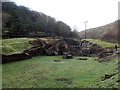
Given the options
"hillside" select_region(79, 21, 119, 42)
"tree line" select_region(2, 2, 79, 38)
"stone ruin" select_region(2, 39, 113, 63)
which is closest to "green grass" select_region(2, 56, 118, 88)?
"stone ruin" select_region(2, 39, 113, 63)

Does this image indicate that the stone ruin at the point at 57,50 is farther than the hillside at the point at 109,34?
No

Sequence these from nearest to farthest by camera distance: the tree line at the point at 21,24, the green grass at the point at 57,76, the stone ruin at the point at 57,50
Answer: the green grass at the point at 57,76 → the stone ruin at the point at 57,50 → the tree line at the point at 21,24

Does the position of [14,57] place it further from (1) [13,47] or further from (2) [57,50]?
(2) [57,50]

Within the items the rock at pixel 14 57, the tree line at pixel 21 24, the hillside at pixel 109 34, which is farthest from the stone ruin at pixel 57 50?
the hillside at pixel 109 34

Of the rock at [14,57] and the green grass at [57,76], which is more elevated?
the rock at [14,57]

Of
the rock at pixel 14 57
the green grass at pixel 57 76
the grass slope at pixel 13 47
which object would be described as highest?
the grass slope at pixel 13 47

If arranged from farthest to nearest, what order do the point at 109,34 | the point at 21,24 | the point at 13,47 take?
the point at 109,34, the point at 21,24, the point at 13,47

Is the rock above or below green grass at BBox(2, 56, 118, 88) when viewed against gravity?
above

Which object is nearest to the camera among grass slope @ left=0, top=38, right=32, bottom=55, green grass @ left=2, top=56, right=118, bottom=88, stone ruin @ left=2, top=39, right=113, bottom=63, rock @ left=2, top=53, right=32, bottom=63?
green grass @ left=2, top=56, right=118, bottom=88

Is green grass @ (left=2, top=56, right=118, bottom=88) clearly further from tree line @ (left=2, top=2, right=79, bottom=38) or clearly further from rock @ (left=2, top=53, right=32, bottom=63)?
tree line @ (left=2, top=2, right=79, bottom=38)

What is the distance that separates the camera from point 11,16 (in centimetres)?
5934

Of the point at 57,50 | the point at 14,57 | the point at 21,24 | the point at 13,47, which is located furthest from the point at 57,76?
the point at 21,24

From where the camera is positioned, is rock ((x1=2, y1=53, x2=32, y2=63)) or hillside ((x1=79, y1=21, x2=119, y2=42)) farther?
hillside ((x1=79, y1=21, x2=119, y2=42))

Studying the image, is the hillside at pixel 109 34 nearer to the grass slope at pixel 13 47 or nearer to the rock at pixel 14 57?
the grass slope at pixel 13 47
